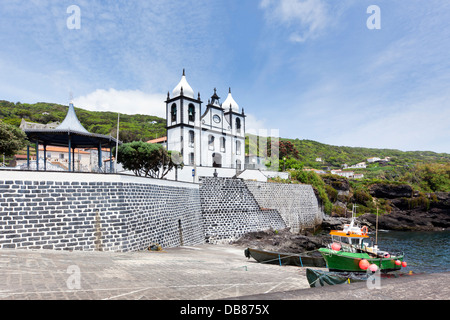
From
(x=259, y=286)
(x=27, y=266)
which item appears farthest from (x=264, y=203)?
(x=27, y=266)

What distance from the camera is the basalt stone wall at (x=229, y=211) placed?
980 inches

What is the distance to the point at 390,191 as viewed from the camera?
5181 cm

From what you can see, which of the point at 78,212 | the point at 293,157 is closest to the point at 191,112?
the point at 78,212

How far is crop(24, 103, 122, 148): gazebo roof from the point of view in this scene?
15961 millimetres

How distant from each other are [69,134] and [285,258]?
13561 millimetres

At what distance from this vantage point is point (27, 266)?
821 centimetres

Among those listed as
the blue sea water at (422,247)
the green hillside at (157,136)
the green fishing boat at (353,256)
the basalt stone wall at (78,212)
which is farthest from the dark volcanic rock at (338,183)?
the basalt stone wall at (78,212)

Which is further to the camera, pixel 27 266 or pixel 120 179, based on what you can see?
pixel 120 179
